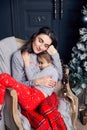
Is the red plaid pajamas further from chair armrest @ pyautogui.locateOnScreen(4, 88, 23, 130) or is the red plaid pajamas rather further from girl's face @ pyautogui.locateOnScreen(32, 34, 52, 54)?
girl's face @ pyautogui.locateOnScreen(32, 34, 52, 54)

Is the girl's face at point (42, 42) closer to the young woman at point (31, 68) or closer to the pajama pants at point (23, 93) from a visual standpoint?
the young woman at point (31, 68)

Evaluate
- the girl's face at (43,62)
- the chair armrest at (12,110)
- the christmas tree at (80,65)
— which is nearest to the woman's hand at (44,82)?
the girl's face at (43,62)

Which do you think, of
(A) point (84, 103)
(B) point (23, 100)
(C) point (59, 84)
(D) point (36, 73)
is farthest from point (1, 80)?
(A) point (84, 103)

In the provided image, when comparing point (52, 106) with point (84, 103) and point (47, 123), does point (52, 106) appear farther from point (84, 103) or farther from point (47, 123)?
point (84, 103)

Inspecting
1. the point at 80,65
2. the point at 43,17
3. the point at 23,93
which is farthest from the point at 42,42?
the point at 43,17

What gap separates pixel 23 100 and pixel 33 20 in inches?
57.0

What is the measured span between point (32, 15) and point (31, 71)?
3.85ft

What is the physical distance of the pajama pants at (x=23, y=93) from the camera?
1.72 meters

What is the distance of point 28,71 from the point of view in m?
1.97

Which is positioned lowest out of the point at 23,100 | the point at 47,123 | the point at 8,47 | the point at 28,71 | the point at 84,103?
the point at 84,103

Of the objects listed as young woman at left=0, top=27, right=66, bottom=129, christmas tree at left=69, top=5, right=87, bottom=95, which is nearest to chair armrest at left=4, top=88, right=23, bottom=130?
young woman at left=0, top=27, right=66, bottom=129

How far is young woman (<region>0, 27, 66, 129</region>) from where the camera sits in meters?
1.80

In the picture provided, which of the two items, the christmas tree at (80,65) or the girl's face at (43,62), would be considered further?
the christmas tree at (80,65)

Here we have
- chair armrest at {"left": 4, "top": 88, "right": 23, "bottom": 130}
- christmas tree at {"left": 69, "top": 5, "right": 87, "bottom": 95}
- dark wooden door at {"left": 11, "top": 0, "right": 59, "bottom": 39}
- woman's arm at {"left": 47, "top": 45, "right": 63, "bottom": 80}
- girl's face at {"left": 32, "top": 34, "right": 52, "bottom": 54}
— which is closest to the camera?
chair armrest at {"left": 4, "top": 88, "right": 23, "bottom": 130}
